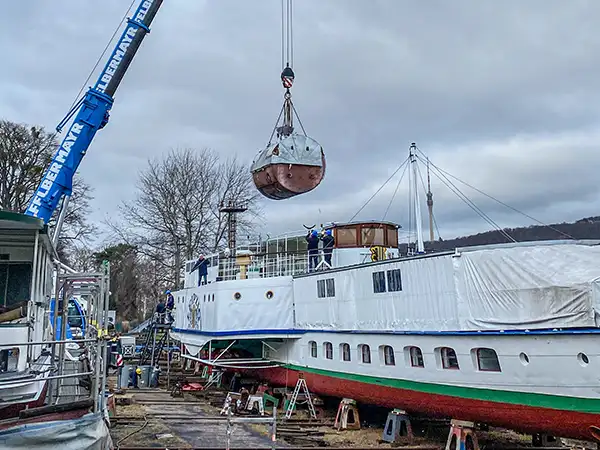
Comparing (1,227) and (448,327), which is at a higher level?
(1,227)

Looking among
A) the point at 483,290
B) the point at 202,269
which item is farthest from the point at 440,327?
the point at 202,269

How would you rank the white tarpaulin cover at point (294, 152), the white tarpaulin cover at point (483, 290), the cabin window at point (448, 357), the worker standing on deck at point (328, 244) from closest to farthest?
1. the white tarpaulin cover at point (483, 290)
2. the cabin window at point (448, 357)
3. the white tarpaulin cover at point (294, 152)
4. the worker standing on deck at point (328, 244)

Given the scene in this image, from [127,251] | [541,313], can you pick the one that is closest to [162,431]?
[541,313]

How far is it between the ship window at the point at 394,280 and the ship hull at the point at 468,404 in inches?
92.3

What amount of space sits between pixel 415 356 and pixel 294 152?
660 cm

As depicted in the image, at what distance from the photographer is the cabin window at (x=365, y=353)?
1488 cm

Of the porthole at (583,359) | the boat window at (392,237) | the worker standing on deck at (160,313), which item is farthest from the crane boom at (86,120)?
the worker standing on deck at (160,313)

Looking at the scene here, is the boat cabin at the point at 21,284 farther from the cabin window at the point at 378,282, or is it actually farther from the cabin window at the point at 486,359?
the cabin window at the point at 486,359

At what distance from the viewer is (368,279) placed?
1506cm

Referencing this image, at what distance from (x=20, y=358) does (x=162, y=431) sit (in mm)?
6158

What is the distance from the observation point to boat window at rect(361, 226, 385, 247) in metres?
19.0

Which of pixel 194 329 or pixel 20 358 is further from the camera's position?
pixel 194 329

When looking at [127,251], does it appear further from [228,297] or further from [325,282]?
[325,282]

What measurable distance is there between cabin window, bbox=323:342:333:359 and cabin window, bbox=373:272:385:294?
111 inches
